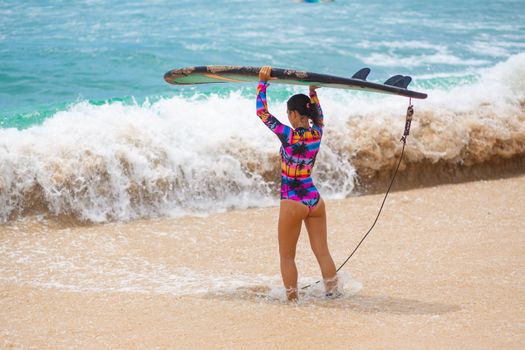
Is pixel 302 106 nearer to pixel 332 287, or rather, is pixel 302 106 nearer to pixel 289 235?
pixel 289 235

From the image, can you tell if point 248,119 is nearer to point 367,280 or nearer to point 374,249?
point 374,249

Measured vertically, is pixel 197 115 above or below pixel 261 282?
above

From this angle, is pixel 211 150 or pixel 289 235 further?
pixel 211 150

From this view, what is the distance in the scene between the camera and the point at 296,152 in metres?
5.52

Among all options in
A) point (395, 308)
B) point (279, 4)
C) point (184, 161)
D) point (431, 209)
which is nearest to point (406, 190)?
point (431, 209)

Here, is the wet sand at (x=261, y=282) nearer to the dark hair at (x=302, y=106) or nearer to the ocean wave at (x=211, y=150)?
the ocean wave at (x=211, y=150)

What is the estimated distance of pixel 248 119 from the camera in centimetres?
961

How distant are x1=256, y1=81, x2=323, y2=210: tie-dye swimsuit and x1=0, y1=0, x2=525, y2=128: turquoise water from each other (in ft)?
17.9

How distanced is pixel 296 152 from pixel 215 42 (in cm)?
1057

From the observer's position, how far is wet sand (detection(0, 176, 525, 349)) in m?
5.14

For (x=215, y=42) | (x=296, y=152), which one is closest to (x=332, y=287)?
(x=296, y=152)

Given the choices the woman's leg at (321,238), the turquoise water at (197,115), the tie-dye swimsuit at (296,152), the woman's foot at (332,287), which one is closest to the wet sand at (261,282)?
the woman's foot at (332,287)

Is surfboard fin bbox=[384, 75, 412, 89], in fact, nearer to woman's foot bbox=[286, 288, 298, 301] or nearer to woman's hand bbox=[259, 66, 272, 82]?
woman's hand bbox=[259, 66, 272, 82]

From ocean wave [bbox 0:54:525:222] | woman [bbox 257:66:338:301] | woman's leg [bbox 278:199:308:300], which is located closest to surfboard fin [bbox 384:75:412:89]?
woman [bbox 257:66:338:301]
